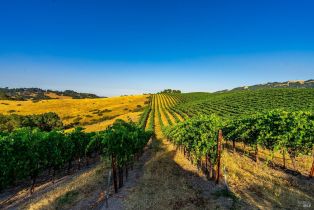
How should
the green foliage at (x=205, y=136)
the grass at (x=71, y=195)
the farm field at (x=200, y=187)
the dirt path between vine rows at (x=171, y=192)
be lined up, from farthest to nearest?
the green foliage at (x=205, y=136) < the grass at (x=71, y=195) < the farm field at (x=200, y=187) < the dirt path between vine rows at (x=171, y=192)

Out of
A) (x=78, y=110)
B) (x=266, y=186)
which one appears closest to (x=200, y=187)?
(x=266, y=186)

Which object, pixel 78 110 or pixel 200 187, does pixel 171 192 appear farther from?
pixel 78 110

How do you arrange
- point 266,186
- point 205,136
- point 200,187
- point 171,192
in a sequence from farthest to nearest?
point 205,136 < point 200,187 < point 266,186 < point 171,192

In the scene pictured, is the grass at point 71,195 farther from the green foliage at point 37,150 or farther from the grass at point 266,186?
the grass at point 266,186

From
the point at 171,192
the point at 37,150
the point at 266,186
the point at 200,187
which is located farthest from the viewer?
the point at 37,150

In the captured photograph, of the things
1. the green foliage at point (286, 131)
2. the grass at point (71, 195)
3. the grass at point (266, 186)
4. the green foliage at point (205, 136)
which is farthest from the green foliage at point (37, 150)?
the green foliage at point (286, 131)

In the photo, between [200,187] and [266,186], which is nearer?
[266,186]

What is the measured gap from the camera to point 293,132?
20.6 m

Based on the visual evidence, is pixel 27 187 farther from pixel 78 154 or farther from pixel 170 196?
pixel 170 196

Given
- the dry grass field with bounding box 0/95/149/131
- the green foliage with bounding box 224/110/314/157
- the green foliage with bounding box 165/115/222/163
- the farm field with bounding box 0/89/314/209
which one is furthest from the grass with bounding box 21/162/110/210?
the dry grass field with bounding box 0/95/149/131

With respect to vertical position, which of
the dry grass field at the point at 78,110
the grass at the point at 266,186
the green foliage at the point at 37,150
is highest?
the green foliage at the point at 37,150

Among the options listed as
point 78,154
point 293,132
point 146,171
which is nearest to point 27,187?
point 78,154

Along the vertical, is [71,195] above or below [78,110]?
above

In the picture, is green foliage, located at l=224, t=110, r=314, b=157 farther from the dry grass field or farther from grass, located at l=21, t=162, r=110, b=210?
the dry grass field
